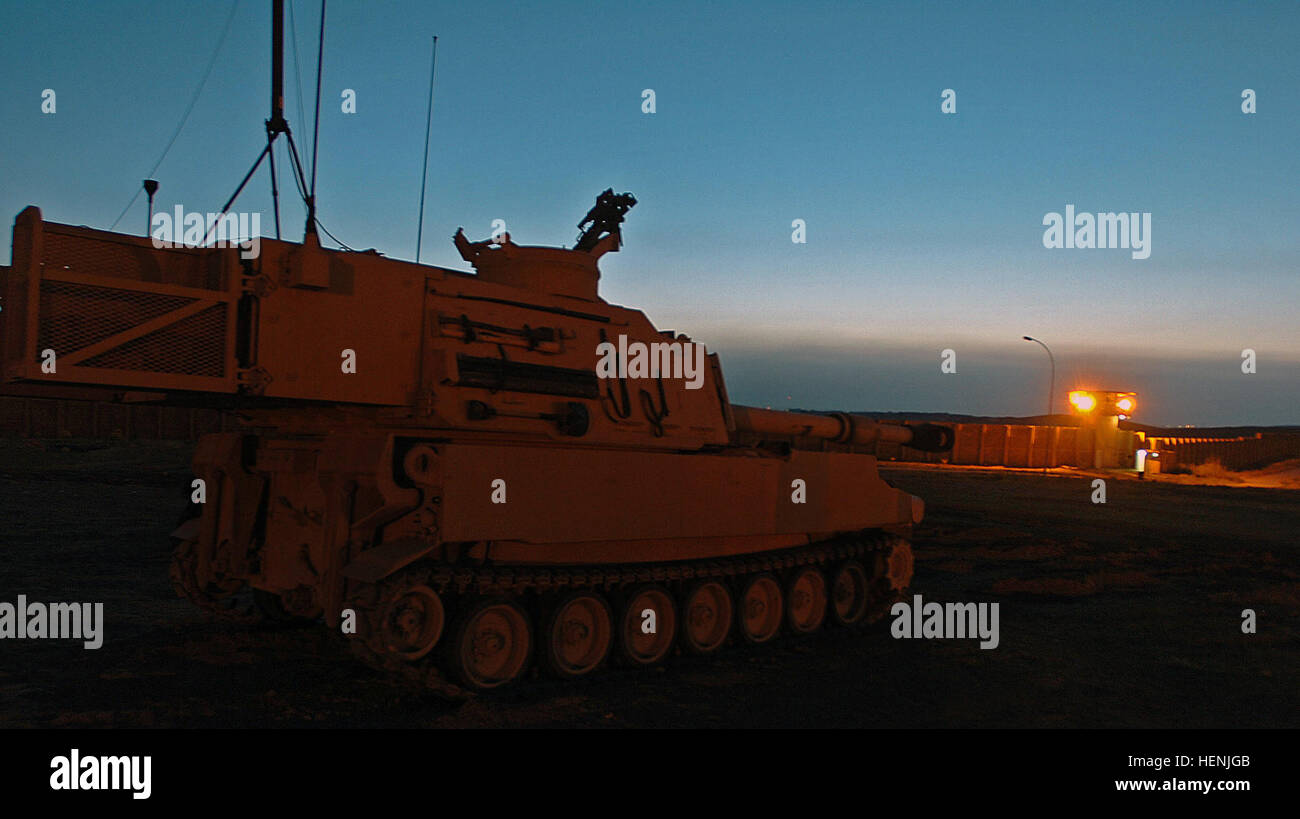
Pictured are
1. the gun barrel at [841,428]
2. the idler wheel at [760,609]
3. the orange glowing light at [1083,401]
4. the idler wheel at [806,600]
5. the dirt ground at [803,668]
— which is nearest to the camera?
the dirt ground at [803,668]

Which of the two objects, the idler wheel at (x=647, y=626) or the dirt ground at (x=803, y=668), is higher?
the idler wheel at (x=647, y=626)

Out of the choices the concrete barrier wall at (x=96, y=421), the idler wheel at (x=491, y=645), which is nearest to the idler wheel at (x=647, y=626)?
the idler wheel at (x=491, y=645)

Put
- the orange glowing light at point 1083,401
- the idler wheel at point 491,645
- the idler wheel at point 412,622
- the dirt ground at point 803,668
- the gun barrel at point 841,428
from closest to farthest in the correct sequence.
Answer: the idler wheel at point 412,622 < the dirt ground at point 803,668 < the idler wheel at point 491,645 < the gun barrel at point 841,428 < the orange glowing light at point 1083,401

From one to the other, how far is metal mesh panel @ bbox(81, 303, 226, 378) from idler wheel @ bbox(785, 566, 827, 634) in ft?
19.2

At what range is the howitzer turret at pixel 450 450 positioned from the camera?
7074 millimetres

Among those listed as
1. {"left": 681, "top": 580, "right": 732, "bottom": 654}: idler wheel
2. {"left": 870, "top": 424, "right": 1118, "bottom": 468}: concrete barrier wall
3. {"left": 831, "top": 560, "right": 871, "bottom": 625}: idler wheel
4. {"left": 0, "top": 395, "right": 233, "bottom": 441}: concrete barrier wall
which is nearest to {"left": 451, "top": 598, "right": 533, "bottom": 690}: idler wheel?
{"left": 681, "top": 580, "right": 732, "bottom": 654}: idler wheel

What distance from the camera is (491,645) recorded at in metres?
8.06

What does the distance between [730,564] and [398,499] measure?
3446 mm

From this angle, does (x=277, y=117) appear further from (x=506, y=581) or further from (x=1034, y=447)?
(x=1034, y=447)

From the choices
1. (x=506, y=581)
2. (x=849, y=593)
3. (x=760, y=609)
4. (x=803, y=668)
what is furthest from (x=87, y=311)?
(x=849, y=593)

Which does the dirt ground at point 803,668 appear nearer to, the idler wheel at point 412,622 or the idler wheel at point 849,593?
the idler wheel at point 849,593

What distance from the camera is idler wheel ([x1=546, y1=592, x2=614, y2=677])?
27.6 ft

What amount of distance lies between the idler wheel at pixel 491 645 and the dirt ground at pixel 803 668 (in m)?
0.20

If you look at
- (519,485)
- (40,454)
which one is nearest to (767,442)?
(519,485)
